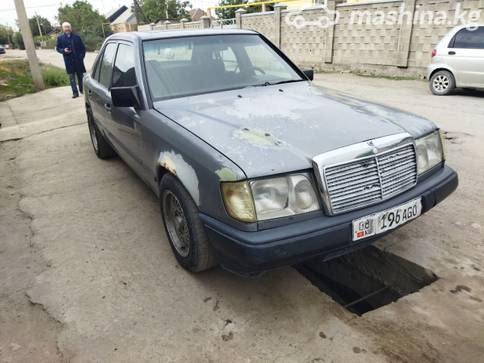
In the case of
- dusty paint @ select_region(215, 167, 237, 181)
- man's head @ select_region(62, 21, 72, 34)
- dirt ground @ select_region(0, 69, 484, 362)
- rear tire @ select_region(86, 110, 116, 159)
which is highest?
man's head @ select_region(62, 21, 72, 34)

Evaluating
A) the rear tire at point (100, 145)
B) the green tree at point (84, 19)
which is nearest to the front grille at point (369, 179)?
the rear tire at point (100, 145)

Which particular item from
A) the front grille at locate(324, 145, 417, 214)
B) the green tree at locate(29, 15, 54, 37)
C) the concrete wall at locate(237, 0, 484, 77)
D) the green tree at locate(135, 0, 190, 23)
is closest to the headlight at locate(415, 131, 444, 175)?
the front grille at locate(324, 145, 417, 214)

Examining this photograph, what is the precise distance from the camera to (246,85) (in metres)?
3.34

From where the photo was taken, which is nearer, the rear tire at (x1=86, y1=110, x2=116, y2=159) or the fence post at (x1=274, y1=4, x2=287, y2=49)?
the rear tire at (x1=86, y1=110, x2=116, y2=159)

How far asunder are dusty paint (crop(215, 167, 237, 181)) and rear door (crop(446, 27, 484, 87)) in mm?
7973

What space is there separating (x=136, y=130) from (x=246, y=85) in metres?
0.99

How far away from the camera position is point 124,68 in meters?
3.55

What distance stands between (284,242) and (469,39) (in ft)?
27.1

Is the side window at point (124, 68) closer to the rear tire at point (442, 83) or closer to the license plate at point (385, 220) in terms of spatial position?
the license plate at point (385, 220)

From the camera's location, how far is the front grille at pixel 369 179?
2.10 m

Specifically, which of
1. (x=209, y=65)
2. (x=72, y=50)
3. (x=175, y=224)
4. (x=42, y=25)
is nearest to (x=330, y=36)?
(x=72, y=50)

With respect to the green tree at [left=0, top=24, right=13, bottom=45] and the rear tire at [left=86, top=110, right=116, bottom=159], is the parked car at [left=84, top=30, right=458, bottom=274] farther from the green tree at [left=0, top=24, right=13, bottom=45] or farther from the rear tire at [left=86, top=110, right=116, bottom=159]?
the green tree at [left=0, top=24, right=13, bottom=45]

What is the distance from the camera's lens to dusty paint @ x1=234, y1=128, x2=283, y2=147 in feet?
7.31

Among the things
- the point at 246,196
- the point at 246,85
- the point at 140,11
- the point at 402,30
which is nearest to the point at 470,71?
the point at 402,30
